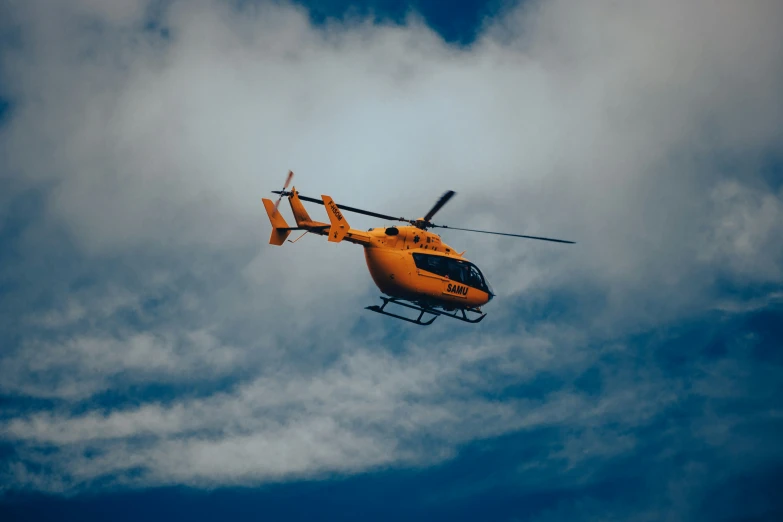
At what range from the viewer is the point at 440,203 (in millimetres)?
39656

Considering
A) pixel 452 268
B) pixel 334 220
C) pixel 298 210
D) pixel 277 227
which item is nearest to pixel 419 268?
pixel 452 268

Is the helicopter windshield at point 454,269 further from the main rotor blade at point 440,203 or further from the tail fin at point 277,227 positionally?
the tail fin at point 277,227

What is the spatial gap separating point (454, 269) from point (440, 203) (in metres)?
4.13

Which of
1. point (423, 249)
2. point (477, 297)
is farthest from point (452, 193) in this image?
point (477, 297)

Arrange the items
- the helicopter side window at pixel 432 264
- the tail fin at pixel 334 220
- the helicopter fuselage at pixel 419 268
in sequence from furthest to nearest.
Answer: the helicopter side window at pixel 432 264
the helicopter fuselage at pixel 419 268
the tail fin at pixel 334 220

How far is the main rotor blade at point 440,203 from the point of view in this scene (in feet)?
126

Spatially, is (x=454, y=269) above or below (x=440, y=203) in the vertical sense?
below

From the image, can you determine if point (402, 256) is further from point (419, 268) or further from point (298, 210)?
point (298, 210)

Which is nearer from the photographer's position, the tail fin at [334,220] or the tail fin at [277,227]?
the tail fin at [334,220]

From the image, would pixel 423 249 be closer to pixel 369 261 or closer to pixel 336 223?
pixel 369 261

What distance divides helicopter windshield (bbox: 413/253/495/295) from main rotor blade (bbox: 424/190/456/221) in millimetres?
2271

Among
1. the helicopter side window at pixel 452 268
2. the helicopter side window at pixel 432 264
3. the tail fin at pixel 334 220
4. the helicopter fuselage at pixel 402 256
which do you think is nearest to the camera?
the tail fin at pixel 334 220

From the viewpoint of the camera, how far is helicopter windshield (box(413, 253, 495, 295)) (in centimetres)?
4022

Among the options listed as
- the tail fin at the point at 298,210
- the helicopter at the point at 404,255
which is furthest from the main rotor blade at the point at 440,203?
the tail fin at the point at 298,210
